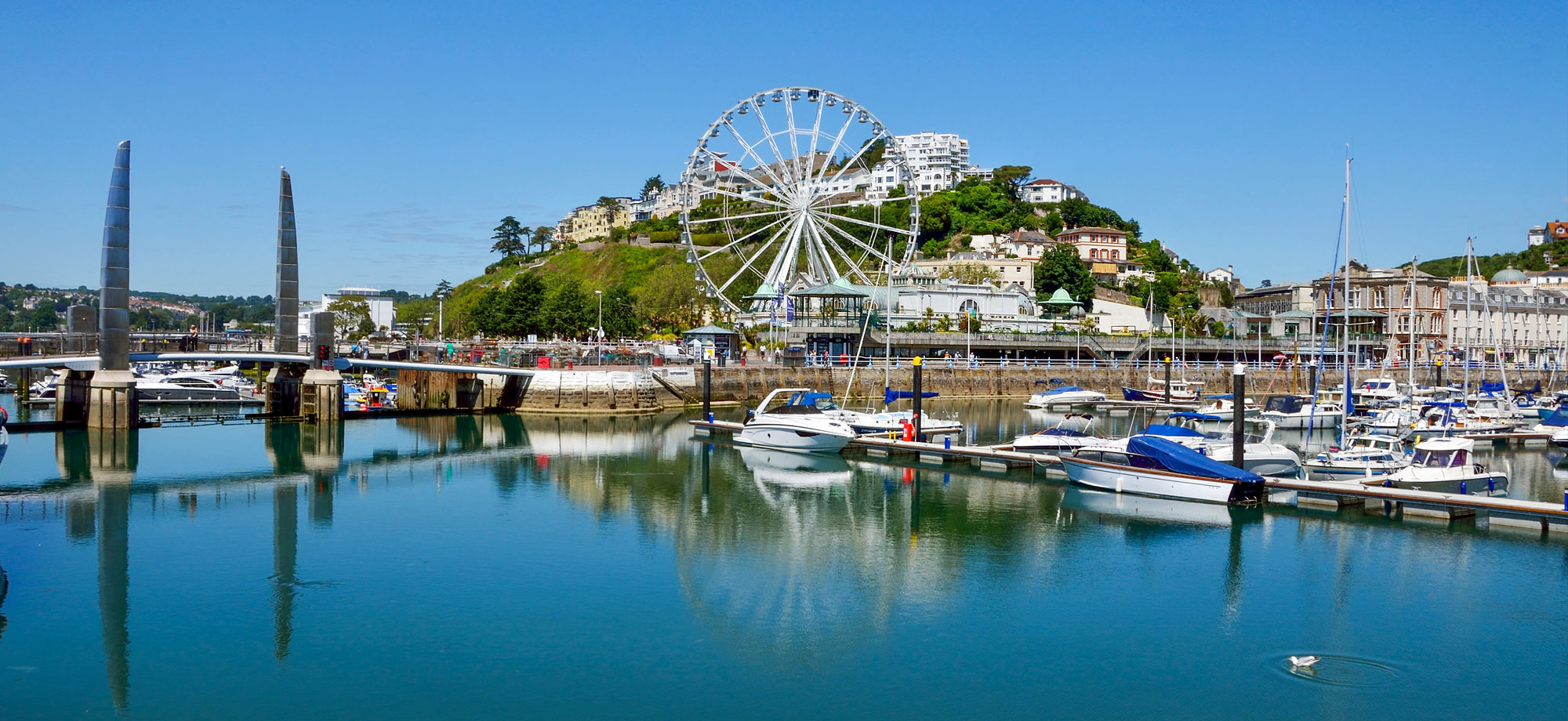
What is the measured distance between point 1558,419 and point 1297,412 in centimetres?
1022

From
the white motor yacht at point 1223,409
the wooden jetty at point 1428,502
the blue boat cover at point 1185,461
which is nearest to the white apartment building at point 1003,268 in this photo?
the white motor yacht at point 1223,409

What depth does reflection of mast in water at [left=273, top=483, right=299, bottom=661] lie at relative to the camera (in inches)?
791

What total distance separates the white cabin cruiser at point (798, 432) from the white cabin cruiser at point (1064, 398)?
78.8ft

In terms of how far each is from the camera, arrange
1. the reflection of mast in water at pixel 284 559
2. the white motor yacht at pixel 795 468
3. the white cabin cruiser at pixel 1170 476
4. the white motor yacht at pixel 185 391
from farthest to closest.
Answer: the white motor yacht at pixel 185 391 → the white motor yacht at pixel 795 468 → the white cabin cruiser at pixel 1170 476 → the reflection of mast in water at pixel 284 559

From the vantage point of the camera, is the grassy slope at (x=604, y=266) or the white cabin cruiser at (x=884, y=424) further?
the grassy slope at (x=604, y=266)

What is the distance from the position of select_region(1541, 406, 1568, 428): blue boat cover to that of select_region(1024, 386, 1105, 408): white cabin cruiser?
21488 millimetres

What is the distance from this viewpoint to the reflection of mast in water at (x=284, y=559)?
65.9 ft

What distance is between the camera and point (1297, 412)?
2194 inches

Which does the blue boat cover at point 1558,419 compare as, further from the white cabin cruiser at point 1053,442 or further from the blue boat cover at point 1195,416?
the white cabin cruiser at point 1053,442

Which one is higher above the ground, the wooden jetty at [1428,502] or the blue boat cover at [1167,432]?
the blue boat cover at [1167,432]

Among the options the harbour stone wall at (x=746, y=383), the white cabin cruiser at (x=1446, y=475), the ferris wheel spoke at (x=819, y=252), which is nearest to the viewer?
the white cabin cruiser at (x=1446, y=475)

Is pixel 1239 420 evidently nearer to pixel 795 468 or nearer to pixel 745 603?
pixel 795 468

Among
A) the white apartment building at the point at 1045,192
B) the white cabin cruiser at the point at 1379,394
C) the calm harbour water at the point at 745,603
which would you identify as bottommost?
the calm harbour water at the point at 745,603

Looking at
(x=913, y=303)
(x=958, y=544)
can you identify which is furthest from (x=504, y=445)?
(x=913, y=303)
